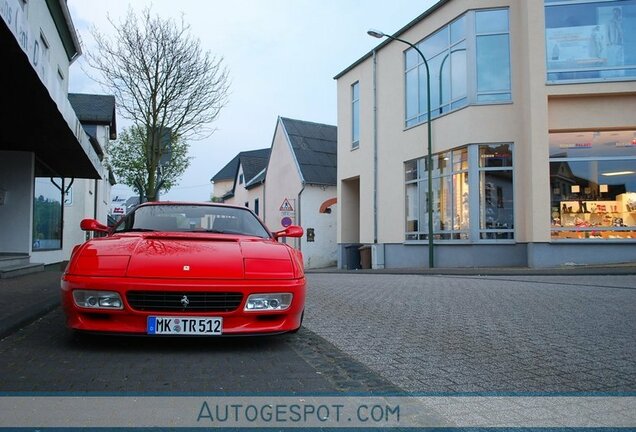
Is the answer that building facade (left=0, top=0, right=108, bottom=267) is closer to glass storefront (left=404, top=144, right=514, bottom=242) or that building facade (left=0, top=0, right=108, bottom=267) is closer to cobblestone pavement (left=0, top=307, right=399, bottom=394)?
cobblestone pavement (left=0, top=307, right=399, bottom=394)

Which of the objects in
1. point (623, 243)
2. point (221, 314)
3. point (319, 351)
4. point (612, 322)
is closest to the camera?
point (221, 314)

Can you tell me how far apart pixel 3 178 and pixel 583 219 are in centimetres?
1529

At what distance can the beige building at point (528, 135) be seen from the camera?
1536 centimetres

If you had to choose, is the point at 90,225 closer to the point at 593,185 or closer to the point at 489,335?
the point at 489,335

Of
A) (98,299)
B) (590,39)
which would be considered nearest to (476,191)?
(590,39)

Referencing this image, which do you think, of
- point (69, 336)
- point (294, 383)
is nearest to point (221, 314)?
point (294, 383)

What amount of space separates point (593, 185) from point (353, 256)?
10619mm

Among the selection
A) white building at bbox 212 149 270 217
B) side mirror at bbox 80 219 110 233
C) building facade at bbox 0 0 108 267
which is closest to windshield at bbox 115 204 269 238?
side mirror at bbox 80 219 110 233

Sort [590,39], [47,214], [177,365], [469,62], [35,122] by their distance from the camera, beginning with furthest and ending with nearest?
1. [469,62]
2. [590,39]
3. [47,214]
4. [35,122]
5. [177,365]

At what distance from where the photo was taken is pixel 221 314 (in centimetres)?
436

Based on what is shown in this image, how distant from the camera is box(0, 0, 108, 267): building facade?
6.21m

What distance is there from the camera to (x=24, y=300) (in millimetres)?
7004

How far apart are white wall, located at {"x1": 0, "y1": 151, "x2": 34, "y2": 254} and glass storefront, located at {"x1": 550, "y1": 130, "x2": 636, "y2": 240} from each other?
1386 cm

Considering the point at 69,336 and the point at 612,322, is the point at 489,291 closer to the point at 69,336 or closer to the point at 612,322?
the point at 612,322
